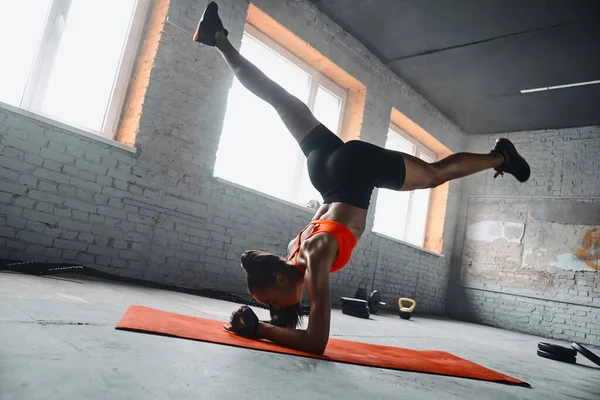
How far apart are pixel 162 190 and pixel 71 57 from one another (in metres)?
1.36

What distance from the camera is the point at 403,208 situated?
25.4 feet

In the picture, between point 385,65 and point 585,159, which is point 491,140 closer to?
point 585,159

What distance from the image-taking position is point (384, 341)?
3.04m

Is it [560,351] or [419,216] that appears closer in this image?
[560,351]

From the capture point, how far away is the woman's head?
2.16m

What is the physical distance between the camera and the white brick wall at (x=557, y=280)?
692cm

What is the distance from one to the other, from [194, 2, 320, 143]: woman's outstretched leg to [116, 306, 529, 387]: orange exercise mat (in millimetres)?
1265

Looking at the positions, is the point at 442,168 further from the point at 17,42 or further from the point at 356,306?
the point at 17,42

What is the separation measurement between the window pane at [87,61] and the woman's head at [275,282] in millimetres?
2438

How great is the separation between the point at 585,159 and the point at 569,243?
1.54m

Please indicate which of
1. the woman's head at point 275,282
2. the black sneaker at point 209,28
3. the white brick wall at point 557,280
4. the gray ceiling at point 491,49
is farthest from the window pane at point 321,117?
the white brick wall at point 557,280

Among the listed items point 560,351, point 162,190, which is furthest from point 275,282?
point 560,351

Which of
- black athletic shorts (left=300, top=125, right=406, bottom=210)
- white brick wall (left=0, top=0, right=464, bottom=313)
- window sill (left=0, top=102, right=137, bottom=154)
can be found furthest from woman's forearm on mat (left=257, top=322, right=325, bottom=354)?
window sill (left=0, top=102, right=137, bottom=154)

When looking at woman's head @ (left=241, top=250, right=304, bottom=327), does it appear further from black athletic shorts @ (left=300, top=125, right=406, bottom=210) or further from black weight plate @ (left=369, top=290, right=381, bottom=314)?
black weight plate @ (left=369, top=290, right=381, bottom=314)
